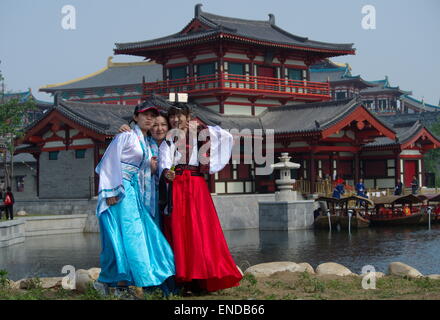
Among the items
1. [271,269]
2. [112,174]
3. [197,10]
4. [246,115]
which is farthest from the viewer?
[197,10]

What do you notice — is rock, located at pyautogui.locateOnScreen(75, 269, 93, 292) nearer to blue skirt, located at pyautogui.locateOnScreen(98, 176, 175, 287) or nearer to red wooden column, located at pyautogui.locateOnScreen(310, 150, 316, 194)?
blue skirt, located at pyautogui.locateOnScreen(98, 176, 175, 287)

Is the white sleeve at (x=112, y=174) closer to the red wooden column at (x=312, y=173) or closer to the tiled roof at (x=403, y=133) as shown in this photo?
the red wooden column at (x=312, y=173)

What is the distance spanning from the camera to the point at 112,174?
25.8 feet

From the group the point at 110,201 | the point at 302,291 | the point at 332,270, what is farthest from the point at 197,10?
the point at 110,201

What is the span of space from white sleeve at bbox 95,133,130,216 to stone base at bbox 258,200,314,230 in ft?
51.6

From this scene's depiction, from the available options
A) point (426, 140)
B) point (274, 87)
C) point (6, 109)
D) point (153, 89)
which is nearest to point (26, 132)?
point (6, 109)

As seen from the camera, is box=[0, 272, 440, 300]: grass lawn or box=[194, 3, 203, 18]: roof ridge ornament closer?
box=[0, 272, 440, 300]: grass lawn

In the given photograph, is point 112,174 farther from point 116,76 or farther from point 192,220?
point 116,76

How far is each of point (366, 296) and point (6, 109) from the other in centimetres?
2399

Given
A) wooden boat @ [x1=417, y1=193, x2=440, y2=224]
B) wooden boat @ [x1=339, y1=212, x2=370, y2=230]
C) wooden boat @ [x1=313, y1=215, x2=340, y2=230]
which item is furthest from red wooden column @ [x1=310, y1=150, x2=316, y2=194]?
wooden boat @ [x1=339, y1=212, x2=370, y2=230]

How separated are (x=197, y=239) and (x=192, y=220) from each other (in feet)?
0.71

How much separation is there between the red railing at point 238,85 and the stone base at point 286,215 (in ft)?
22.8

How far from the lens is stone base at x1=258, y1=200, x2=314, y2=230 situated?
2338 centimetres
